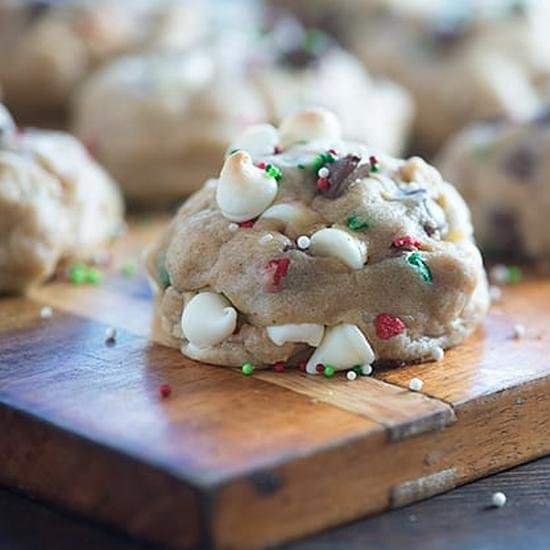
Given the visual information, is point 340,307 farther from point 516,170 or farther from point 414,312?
point 516,170

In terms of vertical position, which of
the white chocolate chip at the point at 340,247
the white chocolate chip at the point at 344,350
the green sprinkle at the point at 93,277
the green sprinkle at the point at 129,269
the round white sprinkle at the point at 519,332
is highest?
the white chocolate chip at the point at 340,247

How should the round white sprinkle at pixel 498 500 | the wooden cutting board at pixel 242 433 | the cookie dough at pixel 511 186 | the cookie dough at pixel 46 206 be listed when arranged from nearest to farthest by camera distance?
1. the wooden cutting board at pixel 242 433
2. the round white sprinkle at pixel 498 500
3. the cookie dough at pixel 46 206
4. the cookie dough at pixel 511 186

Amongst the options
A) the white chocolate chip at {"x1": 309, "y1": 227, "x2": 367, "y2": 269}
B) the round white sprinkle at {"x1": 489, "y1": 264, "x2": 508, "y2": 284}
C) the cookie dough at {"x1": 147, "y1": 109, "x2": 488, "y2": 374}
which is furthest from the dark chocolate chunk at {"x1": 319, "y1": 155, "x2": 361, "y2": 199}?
the round white sprinkle at {"x1": 489, "y1": 264, "x2": 508, "y2": 284}

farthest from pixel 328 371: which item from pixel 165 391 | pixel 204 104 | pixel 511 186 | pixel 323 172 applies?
pixel 204 104

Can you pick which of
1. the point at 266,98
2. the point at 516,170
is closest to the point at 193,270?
the point at 516,170

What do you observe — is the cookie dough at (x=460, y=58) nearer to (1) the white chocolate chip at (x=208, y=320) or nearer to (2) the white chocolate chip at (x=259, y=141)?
(2) the white chocolate chip at (x=259, y=141)

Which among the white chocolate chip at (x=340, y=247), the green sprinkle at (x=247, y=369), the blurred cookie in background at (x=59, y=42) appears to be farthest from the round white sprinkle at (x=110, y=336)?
the blurred cookie in background at (x=59, y=42)

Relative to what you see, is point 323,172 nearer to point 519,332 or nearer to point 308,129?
point 308,129
